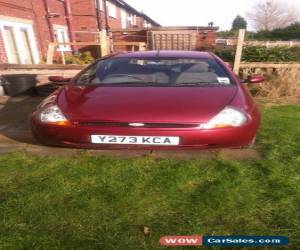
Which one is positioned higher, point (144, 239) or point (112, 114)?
point (112, 114)

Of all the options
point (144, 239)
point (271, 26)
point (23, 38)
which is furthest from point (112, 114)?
point (271, 26)

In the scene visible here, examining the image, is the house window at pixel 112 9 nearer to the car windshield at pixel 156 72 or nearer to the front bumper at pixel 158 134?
the car windshield at pixel 156 72

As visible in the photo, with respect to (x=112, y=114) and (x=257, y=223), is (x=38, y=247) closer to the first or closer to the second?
(x=112, y=114)

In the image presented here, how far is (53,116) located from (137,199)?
1.29 meters

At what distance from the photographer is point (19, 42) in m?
12.4

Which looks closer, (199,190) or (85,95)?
(199,190)

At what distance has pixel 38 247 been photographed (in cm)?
200

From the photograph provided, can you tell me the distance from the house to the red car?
29.9 ft

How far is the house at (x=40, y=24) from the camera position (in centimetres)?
1149

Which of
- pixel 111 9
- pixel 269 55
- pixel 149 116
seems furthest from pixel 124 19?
pixel 149 116

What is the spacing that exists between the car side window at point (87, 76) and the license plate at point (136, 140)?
110 cm

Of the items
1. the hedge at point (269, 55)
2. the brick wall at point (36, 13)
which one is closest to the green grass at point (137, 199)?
the hedge at point (269, 55)

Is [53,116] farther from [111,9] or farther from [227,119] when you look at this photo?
[111,9]

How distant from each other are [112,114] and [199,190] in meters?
1.13
